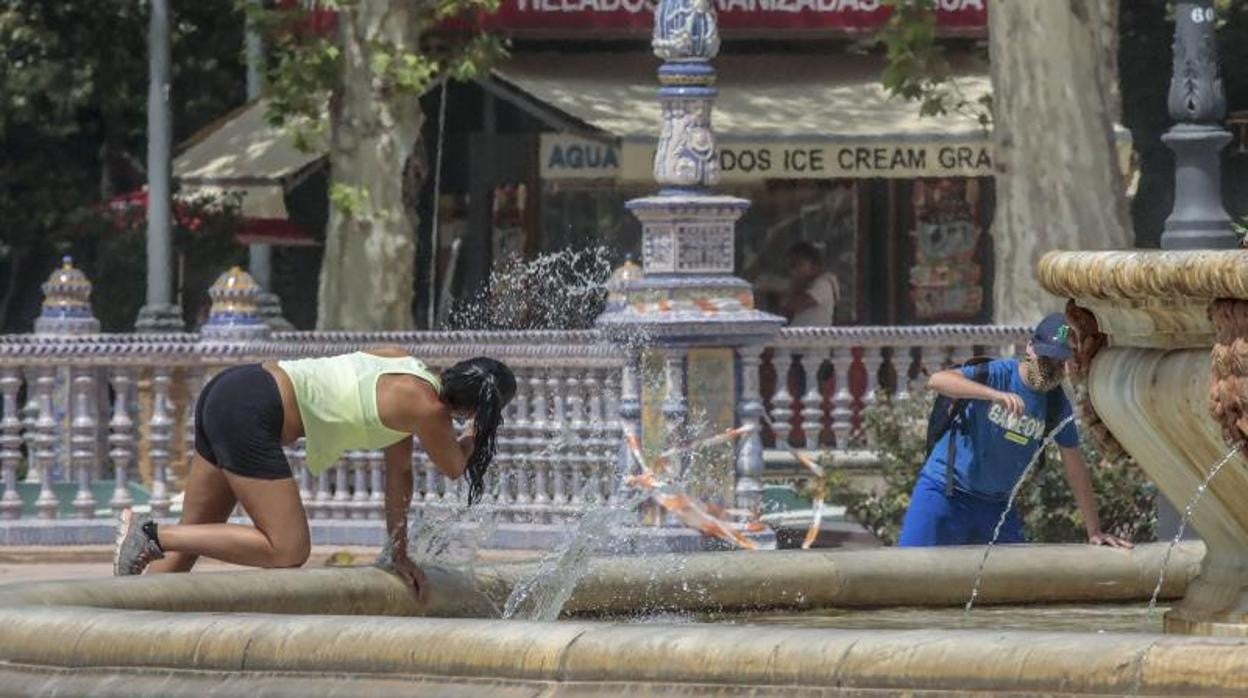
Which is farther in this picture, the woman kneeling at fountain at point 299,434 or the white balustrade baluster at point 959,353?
the white balustrade baluster at point 959,353

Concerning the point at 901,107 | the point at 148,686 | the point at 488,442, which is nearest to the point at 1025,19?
the point at 901,107

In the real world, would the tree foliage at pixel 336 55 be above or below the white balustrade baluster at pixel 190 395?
above

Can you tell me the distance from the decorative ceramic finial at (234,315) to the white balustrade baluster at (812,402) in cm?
279

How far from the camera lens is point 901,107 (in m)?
27.4

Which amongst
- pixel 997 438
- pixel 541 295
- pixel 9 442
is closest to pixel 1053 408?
pixel 997 438

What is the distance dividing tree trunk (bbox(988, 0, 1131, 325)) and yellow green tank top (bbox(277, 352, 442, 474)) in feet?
38.7

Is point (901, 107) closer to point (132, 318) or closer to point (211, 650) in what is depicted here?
point (132, 318)

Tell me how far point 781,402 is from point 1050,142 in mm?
4375

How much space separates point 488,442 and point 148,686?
7.80ft

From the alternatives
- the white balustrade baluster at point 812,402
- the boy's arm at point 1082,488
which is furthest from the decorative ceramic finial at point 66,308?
the boy's arm at point 1082,488

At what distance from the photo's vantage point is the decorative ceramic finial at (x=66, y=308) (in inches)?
766

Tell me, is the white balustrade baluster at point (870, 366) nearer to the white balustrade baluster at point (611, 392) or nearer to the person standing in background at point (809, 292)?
the white balustrade baluster at point (611, 392)

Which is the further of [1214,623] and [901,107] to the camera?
A: [901,107]

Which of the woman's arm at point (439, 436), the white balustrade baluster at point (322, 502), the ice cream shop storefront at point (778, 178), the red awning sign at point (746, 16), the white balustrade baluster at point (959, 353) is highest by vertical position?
the red awning sign at point (746, 16)
